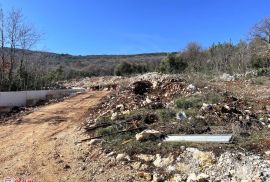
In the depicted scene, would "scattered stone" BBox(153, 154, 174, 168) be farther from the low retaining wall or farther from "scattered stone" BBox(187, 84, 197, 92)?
the low retaining wall

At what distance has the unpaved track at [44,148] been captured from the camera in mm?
7269

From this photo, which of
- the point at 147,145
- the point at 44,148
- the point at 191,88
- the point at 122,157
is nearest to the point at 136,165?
the point at 122,157

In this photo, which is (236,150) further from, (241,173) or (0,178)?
Result: (0,178)

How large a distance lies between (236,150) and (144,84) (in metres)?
10.1

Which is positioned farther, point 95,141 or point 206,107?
point 206,107

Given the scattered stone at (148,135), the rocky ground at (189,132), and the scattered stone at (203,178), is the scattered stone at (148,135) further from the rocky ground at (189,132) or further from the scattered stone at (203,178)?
the scattered stone at (203,178)

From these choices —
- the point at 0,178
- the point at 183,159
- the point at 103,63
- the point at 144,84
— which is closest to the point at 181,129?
the point at 183,159

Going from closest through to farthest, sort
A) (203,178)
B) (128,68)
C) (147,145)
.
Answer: (203,178) < (147,145) < (128,68)

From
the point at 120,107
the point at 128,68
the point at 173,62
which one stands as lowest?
the point at 120,107

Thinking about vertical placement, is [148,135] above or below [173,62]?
below

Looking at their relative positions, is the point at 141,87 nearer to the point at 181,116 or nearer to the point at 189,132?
the point at 181,116

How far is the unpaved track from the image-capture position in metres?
7.27

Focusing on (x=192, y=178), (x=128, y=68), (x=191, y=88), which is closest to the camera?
(x=192, y=178)

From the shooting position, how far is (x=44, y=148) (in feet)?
29.7
